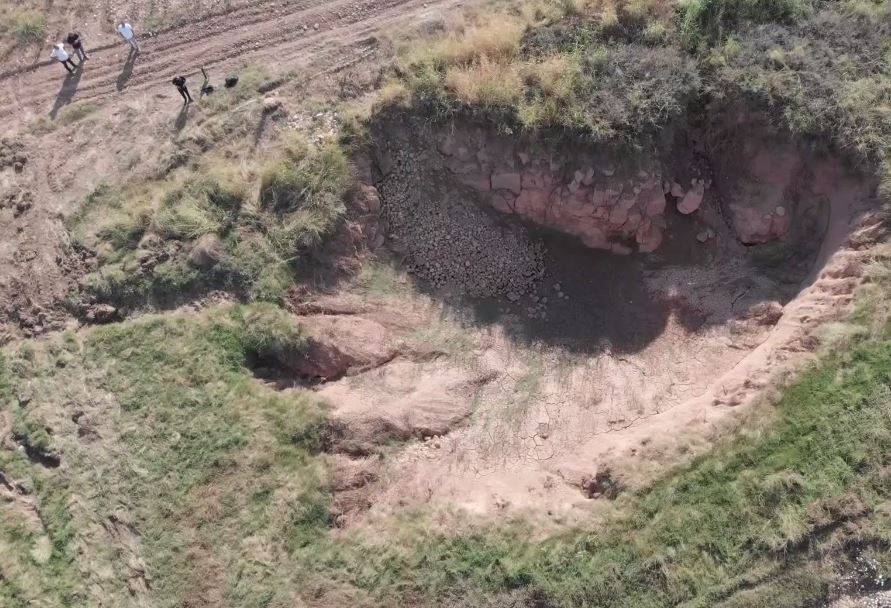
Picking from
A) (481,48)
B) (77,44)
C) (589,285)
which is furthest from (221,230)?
(589,285)

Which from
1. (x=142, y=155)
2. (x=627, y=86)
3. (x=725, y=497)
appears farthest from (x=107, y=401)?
(x=627, y=86)

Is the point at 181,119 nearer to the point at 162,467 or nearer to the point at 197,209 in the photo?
the point at 197,209

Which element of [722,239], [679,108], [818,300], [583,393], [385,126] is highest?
[385,126]

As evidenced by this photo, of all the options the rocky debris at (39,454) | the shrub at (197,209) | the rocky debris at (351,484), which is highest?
the shrub at (197,209)

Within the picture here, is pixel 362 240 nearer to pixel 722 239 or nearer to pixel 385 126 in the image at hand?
pixel 385 126

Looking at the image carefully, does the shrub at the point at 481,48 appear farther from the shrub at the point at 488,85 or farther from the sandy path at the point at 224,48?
the sandy path at the point at 224,48

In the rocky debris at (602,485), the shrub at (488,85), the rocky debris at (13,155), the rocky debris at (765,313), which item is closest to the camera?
the rocky debris at (602,485)

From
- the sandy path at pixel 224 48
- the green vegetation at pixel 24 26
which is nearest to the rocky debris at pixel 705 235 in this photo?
the sandy path at pixel 224 48
